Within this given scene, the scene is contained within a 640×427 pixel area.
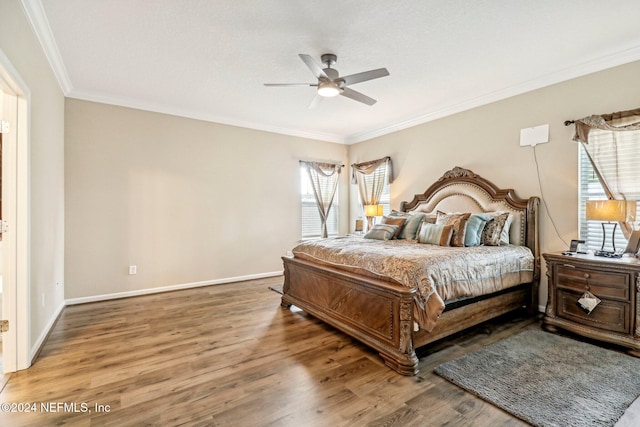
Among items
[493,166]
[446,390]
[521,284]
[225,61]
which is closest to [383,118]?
[493,166]

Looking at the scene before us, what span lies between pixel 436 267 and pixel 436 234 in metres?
1.22

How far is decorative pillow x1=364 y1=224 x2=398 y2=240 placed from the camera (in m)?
4.06

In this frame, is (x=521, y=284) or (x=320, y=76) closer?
(x=320, y=76)

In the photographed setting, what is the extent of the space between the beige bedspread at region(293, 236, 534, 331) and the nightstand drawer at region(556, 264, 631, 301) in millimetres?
433

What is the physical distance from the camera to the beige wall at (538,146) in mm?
3184

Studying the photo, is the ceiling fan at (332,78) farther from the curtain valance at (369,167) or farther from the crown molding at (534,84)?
the curtain valance at (369,167)

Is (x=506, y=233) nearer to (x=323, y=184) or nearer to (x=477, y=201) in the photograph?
(x=477, y=201)

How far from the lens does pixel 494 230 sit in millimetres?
3590

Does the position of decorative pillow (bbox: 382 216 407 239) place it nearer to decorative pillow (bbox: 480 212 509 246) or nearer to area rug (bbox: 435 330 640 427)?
decorative pillow (bbox: 480 212 509 246)

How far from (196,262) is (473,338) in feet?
13.0

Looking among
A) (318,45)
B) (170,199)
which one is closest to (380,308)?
(318,45)

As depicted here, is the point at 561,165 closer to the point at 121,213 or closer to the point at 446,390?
the point at 446,390

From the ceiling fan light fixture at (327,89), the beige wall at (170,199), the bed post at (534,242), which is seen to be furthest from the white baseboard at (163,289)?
the bed post at (534,242)

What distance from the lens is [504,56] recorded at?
309cm
